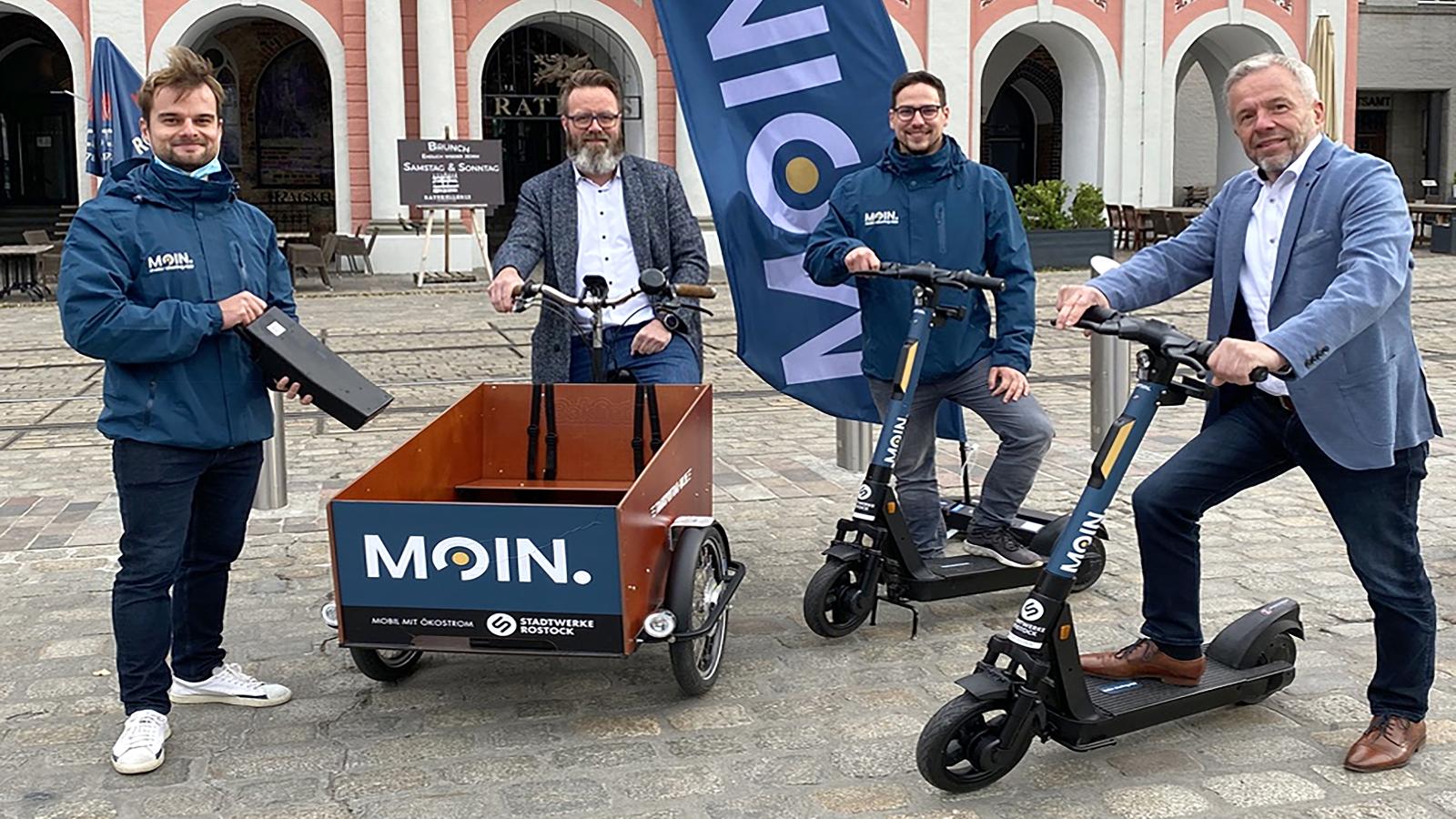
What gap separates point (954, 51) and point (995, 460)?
64.7 feet

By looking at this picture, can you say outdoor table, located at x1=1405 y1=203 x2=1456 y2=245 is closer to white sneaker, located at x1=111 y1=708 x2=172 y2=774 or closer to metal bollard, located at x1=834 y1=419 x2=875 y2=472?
metal bollard, located at x1=834 y1=419 x2=875 y2=472

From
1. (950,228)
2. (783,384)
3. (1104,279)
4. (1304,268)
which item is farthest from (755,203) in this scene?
(1304,268)

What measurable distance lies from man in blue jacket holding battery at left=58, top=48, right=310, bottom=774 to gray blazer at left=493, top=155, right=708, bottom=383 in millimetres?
1156

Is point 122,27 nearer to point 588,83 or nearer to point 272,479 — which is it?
point 272,479

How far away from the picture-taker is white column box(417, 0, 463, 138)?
2155 centimetres

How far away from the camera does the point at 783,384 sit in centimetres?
584

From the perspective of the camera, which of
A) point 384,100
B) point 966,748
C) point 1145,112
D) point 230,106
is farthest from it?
point 230,106

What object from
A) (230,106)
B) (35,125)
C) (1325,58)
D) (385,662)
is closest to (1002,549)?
(385,662)

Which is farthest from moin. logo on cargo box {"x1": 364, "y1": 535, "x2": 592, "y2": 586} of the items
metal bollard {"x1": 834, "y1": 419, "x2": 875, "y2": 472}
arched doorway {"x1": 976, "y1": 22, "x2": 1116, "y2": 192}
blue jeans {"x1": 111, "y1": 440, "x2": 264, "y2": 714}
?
arched doorway {"x1": 976, "y1": 22, "x2": 1116, "y2": 192}


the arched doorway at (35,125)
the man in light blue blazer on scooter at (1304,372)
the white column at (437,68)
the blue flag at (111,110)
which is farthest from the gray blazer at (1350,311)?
the arched doorway at (35,125)

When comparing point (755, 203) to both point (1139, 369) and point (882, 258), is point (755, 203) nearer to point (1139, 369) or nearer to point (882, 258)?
point (882, 258)

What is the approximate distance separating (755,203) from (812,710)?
2.38 meters

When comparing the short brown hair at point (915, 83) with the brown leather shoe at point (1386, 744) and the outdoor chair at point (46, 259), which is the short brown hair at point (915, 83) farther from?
the outdoor chair at point (46, 259)

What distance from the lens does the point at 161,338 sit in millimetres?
3566
